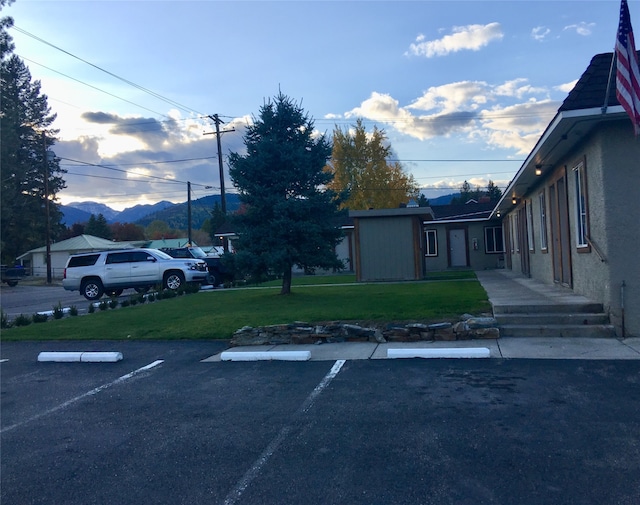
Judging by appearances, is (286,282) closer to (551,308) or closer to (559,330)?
(551,308)

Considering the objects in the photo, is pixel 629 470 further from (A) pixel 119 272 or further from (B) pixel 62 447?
(A) pixel 119 272

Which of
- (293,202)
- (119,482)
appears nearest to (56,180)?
(293,202)

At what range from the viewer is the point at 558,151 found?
38.3ft

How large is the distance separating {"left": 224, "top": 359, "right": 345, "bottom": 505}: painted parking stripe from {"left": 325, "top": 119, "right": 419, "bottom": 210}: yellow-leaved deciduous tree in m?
34.5

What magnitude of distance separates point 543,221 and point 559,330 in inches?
298

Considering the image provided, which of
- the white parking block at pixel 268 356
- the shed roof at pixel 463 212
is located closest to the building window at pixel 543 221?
the white parking block at pixel 268 356

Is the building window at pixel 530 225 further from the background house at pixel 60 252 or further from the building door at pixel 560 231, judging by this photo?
the background house at pixel 60 252

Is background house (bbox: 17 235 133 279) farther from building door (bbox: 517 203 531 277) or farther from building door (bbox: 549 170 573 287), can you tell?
building door (bbox: 549 170 573 287)

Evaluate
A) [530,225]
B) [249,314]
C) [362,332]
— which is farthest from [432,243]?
[362,332]

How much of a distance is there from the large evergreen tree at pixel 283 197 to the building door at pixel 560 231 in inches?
228

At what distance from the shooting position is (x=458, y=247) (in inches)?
1193

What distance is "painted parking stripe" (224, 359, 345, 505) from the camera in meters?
4.16

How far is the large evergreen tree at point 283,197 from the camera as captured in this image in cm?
1589

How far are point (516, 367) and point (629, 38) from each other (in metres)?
4.77
